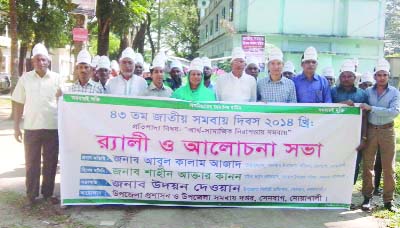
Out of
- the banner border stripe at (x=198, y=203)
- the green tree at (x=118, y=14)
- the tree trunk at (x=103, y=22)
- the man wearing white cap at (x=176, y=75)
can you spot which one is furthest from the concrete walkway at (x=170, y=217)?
the tree trunk at (x=103, y=22)

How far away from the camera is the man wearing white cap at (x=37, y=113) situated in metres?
6.18

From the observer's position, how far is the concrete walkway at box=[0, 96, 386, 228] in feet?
18.9

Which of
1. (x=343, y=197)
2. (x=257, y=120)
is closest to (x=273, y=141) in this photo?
(x=257, y=120)

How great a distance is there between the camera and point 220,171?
245 inches

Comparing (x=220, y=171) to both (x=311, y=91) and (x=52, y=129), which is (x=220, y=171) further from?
(x=52, y=129)

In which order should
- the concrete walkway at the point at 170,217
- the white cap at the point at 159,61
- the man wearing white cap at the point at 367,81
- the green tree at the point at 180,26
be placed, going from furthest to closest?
the green tree at the point at 180,26 → the man wearing white cap at the point at 367,81 → the white cap at the point at 159,61 → the concrete walkway at the point at 170,217

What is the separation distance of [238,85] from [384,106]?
6.08ft

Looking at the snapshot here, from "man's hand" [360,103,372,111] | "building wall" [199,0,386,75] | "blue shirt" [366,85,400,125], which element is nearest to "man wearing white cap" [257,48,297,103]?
"man's hand" [360,103,372,111]

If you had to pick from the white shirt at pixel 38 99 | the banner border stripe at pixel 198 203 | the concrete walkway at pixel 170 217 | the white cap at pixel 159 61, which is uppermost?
the white cap at pixel 159 61

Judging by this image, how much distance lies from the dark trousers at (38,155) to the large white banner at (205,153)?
37 cm

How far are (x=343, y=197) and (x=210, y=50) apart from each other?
113 feet

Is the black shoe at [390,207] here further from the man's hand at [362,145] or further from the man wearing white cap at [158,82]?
the man wearing white cap at [158,82]

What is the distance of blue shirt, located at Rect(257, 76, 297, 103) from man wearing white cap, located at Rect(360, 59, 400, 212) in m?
0.88

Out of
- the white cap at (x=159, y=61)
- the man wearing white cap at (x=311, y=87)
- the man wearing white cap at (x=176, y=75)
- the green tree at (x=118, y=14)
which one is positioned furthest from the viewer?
the green tree at (x=118, y=14)
